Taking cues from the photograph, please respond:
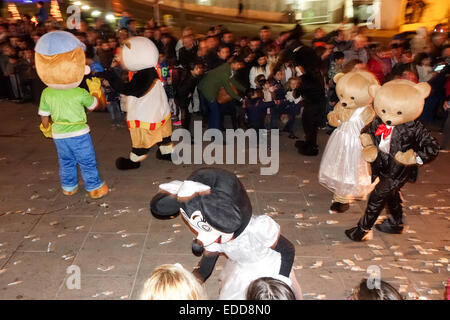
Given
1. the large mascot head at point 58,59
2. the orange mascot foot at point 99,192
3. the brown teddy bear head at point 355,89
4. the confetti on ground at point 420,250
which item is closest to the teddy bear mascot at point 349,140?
the brown teddy bear head at point 355,89

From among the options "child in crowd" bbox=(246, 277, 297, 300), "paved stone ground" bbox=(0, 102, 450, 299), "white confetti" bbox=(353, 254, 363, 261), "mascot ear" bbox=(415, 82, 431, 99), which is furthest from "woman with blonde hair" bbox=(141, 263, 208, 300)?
"mascot ear" bbox=(415, 82, 431, 99)

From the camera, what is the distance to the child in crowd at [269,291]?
2113mm

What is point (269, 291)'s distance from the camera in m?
2.14

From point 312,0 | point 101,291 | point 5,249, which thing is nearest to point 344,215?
point 101,291

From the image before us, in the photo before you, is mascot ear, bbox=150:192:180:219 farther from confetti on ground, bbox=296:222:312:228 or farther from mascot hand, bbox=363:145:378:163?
confetti on ground, bbox=296:222:312:228

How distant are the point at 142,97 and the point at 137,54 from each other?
0.64 metres

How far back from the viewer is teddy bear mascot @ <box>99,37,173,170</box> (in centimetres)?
533

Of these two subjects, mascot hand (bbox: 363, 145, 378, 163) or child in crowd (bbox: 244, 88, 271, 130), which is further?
child in crowd (bbox: 244, 88, 271, 130)

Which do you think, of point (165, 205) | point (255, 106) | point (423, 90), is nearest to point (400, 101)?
point (423, 90)

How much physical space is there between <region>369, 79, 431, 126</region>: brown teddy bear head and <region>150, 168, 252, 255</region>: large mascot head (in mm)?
2121

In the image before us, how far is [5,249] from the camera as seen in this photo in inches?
166

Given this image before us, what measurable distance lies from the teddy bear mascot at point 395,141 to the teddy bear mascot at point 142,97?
311cm

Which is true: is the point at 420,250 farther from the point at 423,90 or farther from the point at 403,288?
the point at 423,90

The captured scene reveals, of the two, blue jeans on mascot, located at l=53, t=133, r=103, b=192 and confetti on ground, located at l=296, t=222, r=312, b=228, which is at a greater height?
blue jeans on mascot, located at l=53, t=133, r=103, b=192
